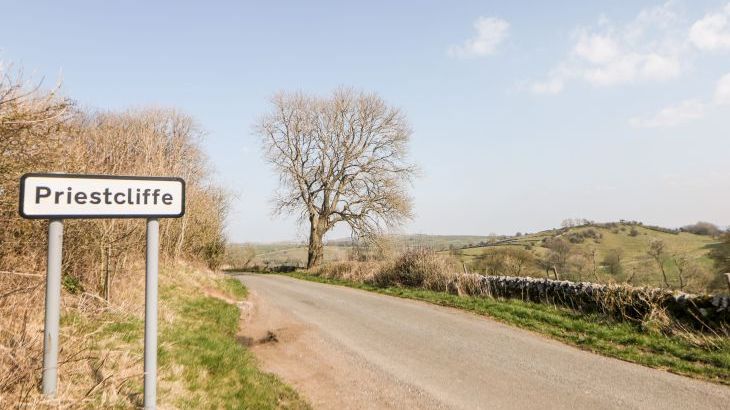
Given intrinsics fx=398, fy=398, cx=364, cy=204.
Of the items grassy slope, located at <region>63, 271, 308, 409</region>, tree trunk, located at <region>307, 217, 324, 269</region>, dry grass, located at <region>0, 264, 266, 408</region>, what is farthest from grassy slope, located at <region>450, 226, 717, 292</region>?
dry grass, located at <region>0, 264, 266, 408</region>

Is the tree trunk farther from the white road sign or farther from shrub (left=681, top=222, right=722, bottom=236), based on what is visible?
shrub (left=681, top=222, right=722, bottom=236)

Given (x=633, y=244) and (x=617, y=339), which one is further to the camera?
(x=633, y=244)

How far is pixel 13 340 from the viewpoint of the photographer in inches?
181

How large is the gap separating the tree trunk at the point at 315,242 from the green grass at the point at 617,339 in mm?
22098

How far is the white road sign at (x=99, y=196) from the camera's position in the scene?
304cm

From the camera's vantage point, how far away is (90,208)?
328 cm

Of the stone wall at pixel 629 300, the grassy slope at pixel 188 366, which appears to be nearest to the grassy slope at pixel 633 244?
the stone wall at pixel 629 300

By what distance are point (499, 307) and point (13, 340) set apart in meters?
12.3

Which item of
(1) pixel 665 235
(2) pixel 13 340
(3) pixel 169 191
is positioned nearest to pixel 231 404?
(2) pixel 13 340

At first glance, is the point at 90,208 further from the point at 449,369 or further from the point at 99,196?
the point at 449,369

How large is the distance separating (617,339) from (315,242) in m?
27.9

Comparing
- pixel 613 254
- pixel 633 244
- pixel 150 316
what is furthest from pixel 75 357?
pixel 633 244

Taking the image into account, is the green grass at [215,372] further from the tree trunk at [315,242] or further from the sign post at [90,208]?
the tree trunk at [315,242]

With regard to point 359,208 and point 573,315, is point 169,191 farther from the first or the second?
point 359,208
